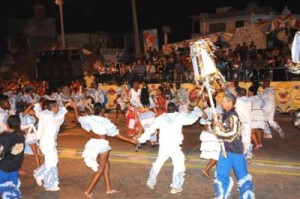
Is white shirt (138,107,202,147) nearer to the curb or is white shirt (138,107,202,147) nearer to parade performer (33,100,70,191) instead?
parade performer (33,100,70,191)

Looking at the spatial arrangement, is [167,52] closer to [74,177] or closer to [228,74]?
[228,74]

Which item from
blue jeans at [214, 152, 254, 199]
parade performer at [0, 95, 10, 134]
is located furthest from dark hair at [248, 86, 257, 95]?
parade performer at [0, 95, 10, 134]

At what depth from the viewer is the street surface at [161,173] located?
23.6 feet

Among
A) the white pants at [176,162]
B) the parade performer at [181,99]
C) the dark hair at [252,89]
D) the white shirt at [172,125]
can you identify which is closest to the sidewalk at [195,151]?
the parade performer at [181,99]

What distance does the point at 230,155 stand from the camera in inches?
237

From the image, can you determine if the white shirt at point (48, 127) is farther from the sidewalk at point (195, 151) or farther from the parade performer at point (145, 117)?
the parade performer at point (145, 117)

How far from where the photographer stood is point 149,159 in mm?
9703

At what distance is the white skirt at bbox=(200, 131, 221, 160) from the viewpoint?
770cm

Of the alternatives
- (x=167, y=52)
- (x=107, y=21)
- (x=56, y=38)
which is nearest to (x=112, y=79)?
(x=167, y=52)

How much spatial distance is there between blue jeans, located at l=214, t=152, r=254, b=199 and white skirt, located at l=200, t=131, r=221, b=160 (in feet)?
5.14

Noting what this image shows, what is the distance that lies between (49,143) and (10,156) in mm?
1562

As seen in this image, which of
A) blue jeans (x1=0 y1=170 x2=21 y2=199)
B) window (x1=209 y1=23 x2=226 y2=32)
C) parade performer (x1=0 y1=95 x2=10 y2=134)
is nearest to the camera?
blue jeans (x1=0 y1=170 x2=21 y2=199)

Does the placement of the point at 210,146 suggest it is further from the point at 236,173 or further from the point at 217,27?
the point at 217,27

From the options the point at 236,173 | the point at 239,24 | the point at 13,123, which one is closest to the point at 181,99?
the point at 236,173
